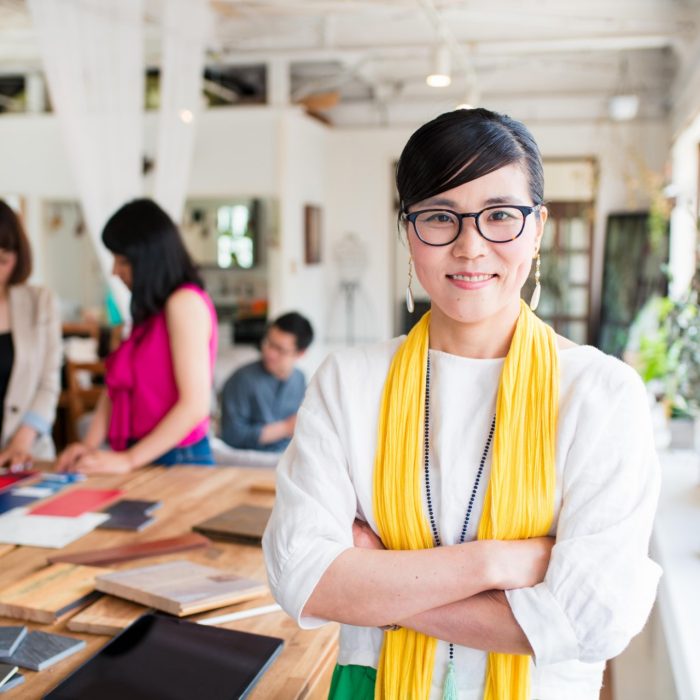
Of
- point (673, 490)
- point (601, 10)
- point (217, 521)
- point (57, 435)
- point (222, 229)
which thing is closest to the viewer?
point (217, 521)

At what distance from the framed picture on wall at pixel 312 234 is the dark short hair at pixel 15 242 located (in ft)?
20.4

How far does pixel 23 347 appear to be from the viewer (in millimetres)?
3180

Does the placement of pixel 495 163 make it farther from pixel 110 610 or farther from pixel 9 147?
pixel 9 147

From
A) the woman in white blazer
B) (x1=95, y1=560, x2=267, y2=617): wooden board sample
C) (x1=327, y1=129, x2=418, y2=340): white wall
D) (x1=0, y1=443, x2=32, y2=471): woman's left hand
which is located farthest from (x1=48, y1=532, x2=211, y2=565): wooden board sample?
(x1=327, y1=129, x2=418, y2=340): white wall

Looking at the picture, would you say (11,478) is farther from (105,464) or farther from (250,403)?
(250,403)

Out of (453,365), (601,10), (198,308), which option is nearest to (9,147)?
(601,10)

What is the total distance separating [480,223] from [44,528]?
161 cm

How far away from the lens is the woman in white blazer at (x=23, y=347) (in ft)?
10.4

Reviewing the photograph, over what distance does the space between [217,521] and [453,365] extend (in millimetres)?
1173

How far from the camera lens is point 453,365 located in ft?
4.29

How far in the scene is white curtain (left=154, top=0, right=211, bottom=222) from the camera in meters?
5.12

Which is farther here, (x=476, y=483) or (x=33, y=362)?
(x=33, y=362)

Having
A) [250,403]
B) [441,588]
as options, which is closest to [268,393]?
[250,403]

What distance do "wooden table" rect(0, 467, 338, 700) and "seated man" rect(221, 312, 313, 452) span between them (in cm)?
157
